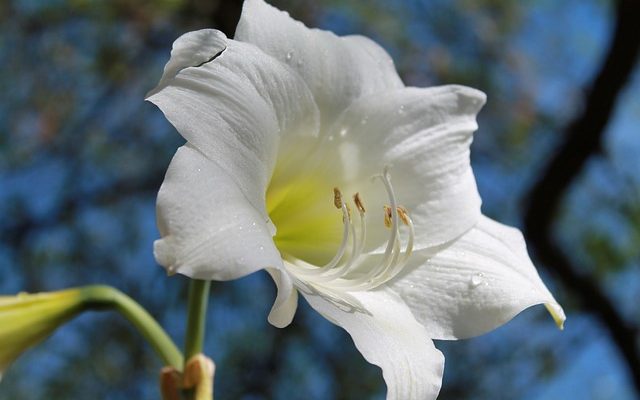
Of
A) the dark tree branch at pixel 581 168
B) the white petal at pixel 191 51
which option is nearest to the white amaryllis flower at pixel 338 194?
the white petal at pixel 191 51

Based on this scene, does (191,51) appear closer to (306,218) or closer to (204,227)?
(204,227)

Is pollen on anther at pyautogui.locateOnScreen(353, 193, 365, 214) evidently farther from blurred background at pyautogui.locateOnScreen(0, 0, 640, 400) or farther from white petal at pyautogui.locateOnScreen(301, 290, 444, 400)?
blurred background at pyautogui.locateOnScreen(0, 0, 640, 400)

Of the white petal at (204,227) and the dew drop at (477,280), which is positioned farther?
the dew drop at (477,280)

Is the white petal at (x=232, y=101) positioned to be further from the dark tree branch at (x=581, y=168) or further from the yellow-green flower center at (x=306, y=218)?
the dark tree branch at (x=581, y=168)

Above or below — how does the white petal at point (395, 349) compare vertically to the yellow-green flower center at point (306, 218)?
above

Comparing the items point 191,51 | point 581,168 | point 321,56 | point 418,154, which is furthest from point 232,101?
point 581,168

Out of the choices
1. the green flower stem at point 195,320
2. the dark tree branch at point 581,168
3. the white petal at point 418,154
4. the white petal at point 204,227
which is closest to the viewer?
the white petal at point 204,227

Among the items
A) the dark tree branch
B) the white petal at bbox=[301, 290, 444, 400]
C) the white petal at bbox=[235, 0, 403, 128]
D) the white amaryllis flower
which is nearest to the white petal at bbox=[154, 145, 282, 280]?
the white amaryllis flower
